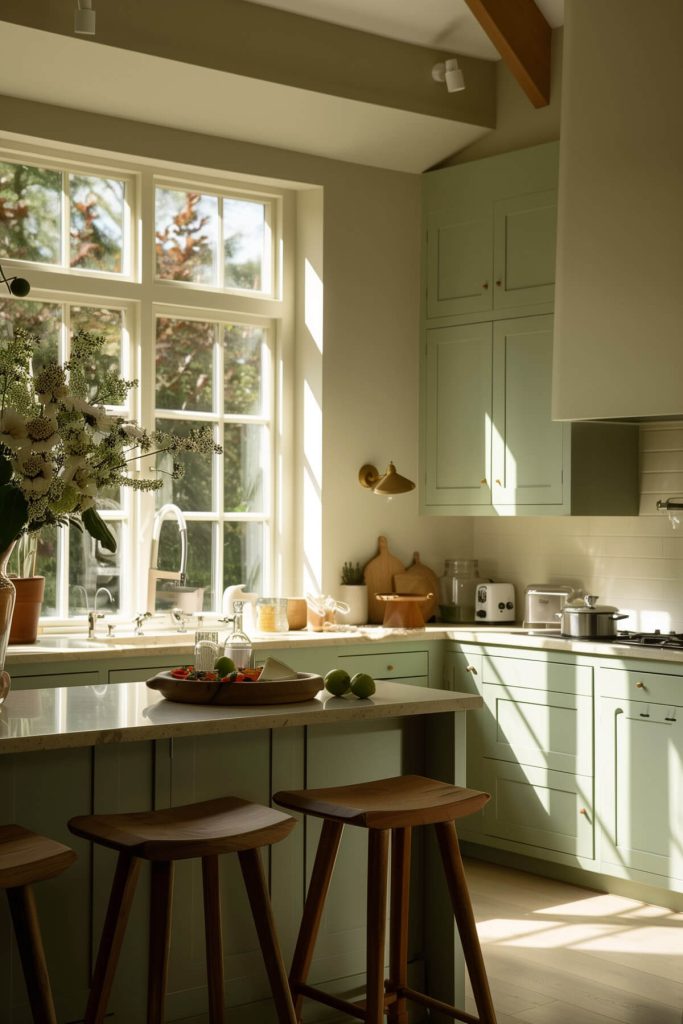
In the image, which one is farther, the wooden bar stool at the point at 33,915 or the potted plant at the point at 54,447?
the potted plant at the point at 54,447

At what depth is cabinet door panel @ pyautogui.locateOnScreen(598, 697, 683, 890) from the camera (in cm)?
450

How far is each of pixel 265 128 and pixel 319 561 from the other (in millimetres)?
1870

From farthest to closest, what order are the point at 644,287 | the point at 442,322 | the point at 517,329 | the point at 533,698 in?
the point at 442,322
the point at 517,329
the point at 533,698
the point at 644,287

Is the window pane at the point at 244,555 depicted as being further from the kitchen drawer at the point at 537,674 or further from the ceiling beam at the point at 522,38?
the ceiling beam at the point at 522,38

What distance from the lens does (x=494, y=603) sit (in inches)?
222

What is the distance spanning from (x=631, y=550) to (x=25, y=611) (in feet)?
8.14

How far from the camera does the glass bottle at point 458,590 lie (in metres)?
5.79

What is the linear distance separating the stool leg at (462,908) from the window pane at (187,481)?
2758 millimetres

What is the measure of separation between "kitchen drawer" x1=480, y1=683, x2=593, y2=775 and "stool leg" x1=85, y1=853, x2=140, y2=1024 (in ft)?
8.44

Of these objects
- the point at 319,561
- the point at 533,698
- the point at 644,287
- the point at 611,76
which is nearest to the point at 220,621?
the point at 319,561

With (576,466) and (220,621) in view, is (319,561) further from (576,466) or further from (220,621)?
(576,466)

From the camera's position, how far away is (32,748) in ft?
8.32

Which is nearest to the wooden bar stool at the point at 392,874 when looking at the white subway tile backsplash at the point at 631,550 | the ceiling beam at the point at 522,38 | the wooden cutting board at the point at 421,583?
the white subway tile backsplash at the point at 631,550

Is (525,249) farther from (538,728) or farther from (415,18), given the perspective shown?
(538,728)
